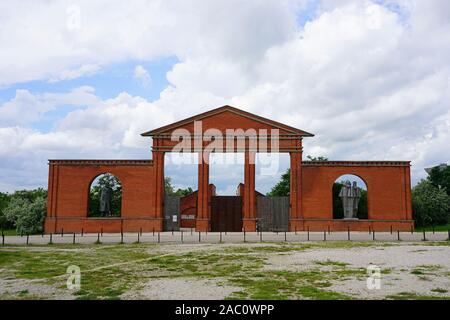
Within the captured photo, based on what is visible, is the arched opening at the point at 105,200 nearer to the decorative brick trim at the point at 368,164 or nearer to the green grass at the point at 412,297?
the decorative brick trim at the point at 368,164

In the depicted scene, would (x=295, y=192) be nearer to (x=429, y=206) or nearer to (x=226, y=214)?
(x=226, y=214)

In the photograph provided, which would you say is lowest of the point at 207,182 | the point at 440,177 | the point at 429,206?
the point at 429,206

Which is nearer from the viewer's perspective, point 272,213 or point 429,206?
point 272,213

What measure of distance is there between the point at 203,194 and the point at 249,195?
12.3ft

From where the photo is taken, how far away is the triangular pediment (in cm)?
3400

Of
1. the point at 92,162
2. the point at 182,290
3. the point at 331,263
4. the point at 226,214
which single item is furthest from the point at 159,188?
the point at 182,290

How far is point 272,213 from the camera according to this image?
111 feet

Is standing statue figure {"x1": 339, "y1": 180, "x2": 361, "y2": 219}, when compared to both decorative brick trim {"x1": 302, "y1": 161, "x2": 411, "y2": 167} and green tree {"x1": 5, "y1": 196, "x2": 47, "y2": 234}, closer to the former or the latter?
decorative brick trim {"x1": 302, "y1": 161, "x2": 411, "y2": 167}

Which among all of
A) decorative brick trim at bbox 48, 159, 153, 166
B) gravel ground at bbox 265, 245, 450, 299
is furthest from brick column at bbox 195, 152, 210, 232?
gravel ground at bbox 265, 245, 450, 299

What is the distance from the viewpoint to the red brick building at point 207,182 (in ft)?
107
